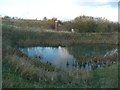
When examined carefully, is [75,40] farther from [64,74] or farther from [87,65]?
[64,74]

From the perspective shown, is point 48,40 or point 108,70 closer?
point 108,70

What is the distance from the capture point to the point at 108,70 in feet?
36.7

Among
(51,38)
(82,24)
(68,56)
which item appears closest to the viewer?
(68,56)

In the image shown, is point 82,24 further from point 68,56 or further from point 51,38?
point 68,56

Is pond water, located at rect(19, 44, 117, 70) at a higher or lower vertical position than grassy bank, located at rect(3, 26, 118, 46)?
lower

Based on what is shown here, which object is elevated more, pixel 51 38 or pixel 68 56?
pixel 51 38

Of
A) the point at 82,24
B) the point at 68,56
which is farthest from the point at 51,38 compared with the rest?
the point at 82,24

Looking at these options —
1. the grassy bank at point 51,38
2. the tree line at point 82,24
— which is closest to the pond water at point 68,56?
the grassy bank at point 51,38

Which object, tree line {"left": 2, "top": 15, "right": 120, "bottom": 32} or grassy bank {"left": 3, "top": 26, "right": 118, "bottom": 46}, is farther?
tree line {"left": 2, "top": 15, "right": 120, "bottom": 32}

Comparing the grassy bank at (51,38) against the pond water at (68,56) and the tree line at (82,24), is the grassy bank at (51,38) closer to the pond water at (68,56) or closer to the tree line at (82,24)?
the pond water at (68,56)

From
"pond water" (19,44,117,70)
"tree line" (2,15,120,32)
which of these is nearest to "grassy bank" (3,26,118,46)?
"pond water" (19,44,117,70)

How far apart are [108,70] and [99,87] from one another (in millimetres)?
2516

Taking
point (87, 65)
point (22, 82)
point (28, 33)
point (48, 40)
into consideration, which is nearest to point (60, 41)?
point (48, 40)

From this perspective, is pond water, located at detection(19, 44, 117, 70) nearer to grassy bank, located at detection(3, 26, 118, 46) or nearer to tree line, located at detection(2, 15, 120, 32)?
grassy bank, located at detection(3, 26, 118, 46)
